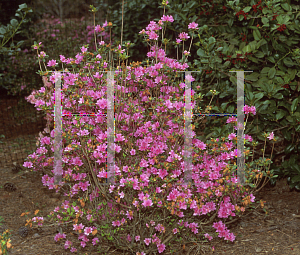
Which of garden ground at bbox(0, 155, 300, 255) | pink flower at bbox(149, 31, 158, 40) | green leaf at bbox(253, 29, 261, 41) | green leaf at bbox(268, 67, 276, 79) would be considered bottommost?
garden ground at bbox(0, 155, 300, 255)

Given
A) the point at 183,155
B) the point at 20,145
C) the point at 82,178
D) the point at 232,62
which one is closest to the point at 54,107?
the point at 82,178

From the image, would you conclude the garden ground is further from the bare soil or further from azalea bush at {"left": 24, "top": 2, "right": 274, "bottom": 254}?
azalea bush at {"left": 24, "top": 2, "right": 274, "bottom": 254}

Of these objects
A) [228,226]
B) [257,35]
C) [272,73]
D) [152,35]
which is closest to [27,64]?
[152,35]

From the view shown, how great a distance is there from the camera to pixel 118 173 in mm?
2291

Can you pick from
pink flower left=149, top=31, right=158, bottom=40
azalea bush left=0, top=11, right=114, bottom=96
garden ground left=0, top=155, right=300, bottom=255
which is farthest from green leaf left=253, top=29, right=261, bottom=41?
azalea bush left=0, top=11, right=114, bottom=96

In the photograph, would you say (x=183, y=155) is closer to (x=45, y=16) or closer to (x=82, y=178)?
(x=82, y=178)

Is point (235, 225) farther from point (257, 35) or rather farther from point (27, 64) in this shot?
point (27, 64)

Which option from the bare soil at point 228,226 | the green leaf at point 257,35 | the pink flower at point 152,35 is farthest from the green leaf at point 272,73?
the pink flower at point 152,35

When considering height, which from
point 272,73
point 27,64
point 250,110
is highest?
point 272,73

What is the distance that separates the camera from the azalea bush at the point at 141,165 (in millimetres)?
2354

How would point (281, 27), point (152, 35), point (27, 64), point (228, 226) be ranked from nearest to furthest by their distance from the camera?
point (152, 35), point (281, 27), point (228, 226), point (27, 64)

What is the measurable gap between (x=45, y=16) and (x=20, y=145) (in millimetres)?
5796

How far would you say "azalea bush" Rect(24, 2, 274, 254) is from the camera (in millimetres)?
2354

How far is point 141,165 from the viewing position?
2299mm
